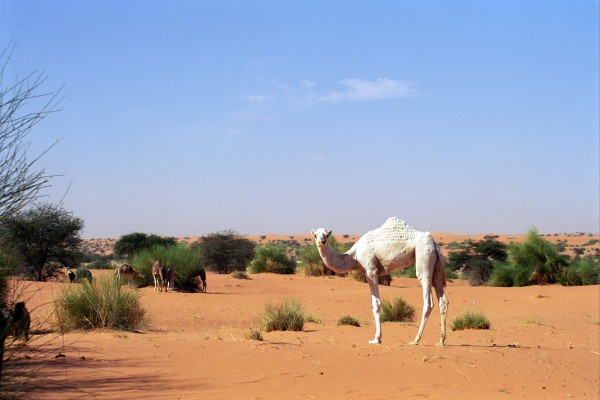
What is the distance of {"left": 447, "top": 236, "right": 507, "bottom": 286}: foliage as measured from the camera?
37.7 meters

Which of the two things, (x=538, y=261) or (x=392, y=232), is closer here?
(x=392, y=232)

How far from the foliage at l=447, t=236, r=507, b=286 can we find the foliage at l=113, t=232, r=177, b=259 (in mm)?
16682

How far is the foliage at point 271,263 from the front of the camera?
1559 inches

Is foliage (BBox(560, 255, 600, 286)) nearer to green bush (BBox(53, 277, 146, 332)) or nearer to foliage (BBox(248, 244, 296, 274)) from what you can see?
foliage (BBox(248, 244, 296, 274))

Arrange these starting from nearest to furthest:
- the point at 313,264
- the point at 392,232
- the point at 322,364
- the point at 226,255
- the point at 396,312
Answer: the point at 322,364
the point at 392,232
the point at 396,312
the point at 313,264
the point at 226,255

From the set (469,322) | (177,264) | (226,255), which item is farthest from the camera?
(226,255)

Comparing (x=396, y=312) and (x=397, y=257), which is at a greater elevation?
(x=397, y=257)

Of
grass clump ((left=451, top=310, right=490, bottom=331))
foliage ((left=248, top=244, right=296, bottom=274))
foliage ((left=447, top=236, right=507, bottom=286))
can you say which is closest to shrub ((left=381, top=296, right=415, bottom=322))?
grass clump ((left=451, top=310, right=490, bottom=331))

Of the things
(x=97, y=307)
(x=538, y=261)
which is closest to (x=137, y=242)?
(x=538, y=261)

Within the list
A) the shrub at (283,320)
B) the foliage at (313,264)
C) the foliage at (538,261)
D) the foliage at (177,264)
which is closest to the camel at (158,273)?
the foliage at (177,264)

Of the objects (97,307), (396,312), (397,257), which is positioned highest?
(397,257)

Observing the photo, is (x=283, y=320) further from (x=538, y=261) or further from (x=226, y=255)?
(x=226, y=255)

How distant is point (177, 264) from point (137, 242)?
1675 cm

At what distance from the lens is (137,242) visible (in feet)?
142
